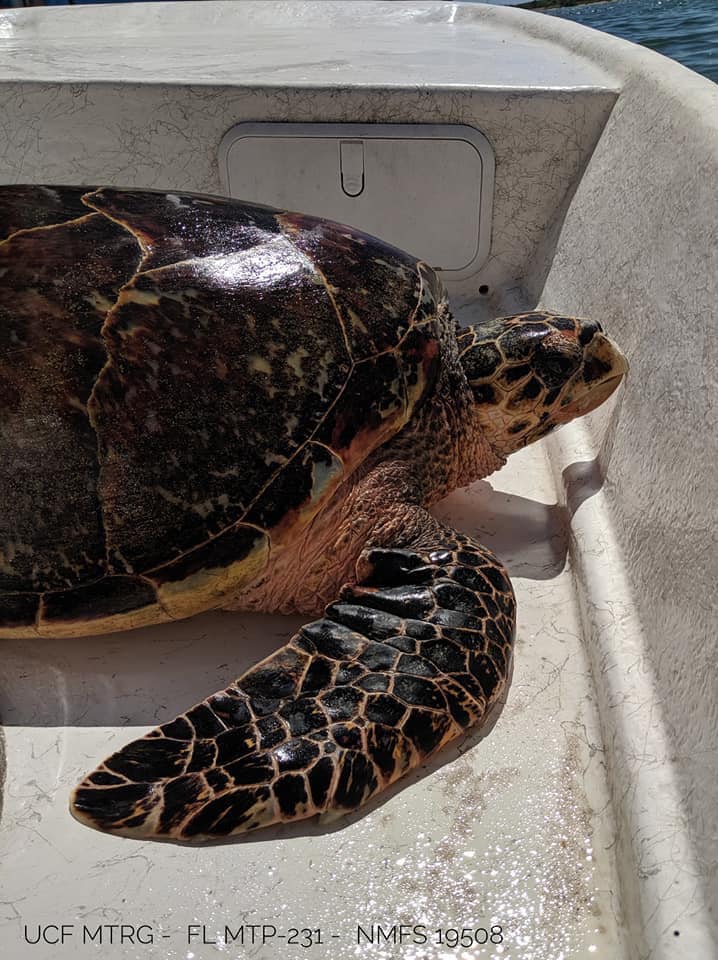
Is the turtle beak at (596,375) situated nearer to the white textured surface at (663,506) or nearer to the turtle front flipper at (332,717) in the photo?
the white textured surface at (663,506)

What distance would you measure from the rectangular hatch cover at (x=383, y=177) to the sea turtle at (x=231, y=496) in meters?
0.96

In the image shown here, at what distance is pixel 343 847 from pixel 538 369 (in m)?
0.94

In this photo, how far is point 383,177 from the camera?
2.25 m

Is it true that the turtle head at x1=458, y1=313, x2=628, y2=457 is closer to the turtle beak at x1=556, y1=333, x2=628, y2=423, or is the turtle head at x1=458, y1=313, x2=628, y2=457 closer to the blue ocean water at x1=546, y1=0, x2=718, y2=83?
the turtle beak at x1=556, y1=333, x2=628, y2=423

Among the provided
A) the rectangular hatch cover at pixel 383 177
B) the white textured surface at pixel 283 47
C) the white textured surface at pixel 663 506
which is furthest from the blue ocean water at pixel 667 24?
the white textured surface at pixel 663 506

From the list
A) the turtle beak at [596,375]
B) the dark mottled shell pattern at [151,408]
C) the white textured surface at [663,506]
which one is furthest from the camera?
the turtle beak at [596,375]

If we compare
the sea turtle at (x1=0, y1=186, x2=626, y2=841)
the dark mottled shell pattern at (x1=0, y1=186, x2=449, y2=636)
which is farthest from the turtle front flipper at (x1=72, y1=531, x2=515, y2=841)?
the dark mottled shell pattern at (x1=0, y1=186, x2=449, y2=636)

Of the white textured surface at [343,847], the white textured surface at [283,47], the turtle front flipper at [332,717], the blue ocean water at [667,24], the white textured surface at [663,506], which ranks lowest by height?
the white textured surface at [343,847]

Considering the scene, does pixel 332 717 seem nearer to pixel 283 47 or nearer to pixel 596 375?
pixel 596 375

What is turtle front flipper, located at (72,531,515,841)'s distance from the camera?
1.01 metres

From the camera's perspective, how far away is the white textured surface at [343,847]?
36.5 inches

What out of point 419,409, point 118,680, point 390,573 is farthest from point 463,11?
point 118,680

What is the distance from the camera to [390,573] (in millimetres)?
1318

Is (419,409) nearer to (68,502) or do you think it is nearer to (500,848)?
(68,502)
